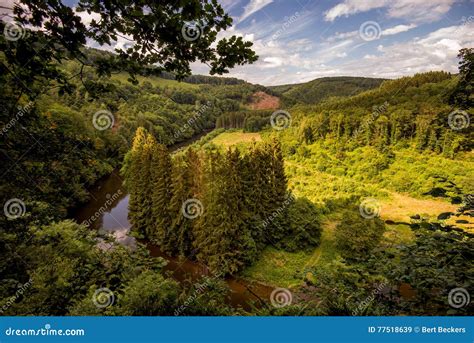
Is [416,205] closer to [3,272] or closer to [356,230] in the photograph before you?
[356,230]

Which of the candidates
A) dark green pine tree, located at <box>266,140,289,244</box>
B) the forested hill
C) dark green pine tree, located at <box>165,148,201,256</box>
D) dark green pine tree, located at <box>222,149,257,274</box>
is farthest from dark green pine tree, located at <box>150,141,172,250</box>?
the forested hill

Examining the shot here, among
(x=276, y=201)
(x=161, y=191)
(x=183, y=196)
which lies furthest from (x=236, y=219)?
(x=161, y=191)

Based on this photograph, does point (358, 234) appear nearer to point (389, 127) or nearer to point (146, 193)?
point (146, 193)

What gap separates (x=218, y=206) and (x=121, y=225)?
16.2 m

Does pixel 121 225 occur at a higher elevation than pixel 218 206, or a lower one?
lower

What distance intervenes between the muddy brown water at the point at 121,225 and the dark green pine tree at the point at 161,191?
7.86 ft

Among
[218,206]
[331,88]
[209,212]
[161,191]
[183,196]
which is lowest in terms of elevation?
[209,212]

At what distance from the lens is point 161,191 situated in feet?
77.6

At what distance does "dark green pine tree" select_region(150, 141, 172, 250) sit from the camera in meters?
23.6

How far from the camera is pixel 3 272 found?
555cm

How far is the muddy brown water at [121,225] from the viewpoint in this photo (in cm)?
2004

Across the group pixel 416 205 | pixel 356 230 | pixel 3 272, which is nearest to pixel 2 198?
pixel 3 272

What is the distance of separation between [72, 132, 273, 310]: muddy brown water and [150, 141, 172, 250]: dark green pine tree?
2396 millimetres

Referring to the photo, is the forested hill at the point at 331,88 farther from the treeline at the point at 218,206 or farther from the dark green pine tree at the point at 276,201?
the treeline at the point at 218,206
